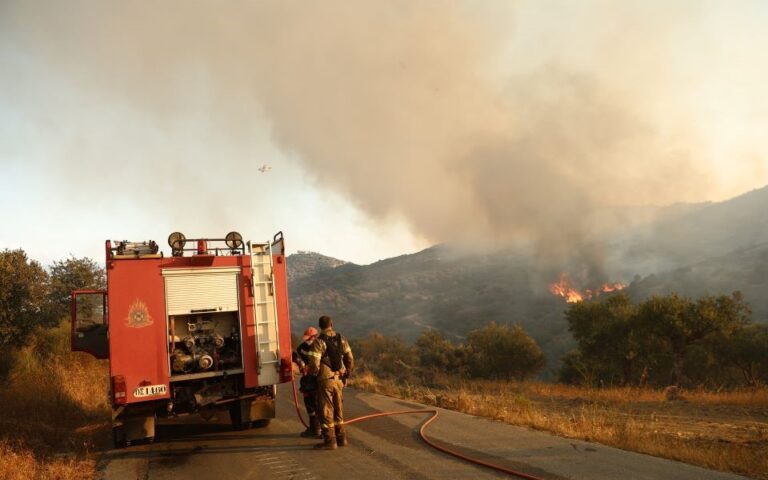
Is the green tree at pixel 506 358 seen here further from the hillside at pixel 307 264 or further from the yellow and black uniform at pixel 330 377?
the hillside at pixel 307 264

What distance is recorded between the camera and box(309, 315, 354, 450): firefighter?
25.5 ft

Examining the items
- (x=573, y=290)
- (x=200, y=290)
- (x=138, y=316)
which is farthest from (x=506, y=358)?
(x=573, y=290)

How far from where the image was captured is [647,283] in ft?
259

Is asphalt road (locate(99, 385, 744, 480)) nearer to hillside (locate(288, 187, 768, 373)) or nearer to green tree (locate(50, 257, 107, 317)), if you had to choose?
green tree (locate(50, 257, 107, 317))

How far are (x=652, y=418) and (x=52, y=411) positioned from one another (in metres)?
14.6

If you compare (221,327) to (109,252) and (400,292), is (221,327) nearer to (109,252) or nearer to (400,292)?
(109,252)

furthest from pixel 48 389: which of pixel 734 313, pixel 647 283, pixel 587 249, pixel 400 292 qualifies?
pixel 587 249

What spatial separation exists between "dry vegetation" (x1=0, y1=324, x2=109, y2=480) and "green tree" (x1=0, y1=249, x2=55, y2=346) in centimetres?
62

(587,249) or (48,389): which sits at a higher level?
(587,249)

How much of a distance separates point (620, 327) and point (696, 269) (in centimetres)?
5669

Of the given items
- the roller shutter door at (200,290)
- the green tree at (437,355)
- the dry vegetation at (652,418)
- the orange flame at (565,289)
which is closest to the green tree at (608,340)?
the green tree at (437,355)

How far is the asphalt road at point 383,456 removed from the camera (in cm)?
623

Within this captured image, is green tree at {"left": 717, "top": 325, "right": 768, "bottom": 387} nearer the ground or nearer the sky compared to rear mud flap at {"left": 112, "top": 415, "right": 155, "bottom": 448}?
nearer the ground

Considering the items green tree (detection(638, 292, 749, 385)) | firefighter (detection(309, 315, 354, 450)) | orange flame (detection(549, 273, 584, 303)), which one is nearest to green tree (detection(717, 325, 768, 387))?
green tree (detection(638, 292, 749, 385))
